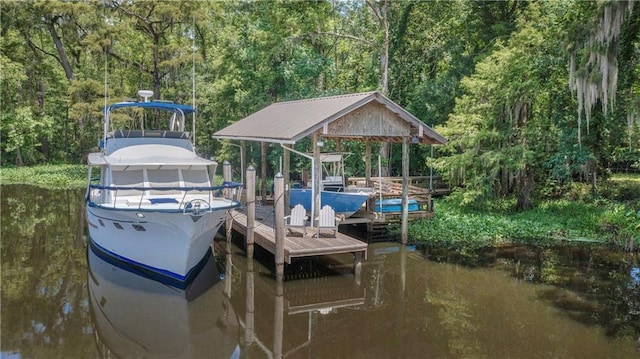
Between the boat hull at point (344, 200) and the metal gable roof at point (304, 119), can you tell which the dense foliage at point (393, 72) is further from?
the boat hull at point (344, 200)

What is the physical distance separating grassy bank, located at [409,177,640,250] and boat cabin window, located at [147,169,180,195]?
7.63 meters

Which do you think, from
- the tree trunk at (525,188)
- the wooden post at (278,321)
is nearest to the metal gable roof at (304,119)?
the wooden post at (278,321)

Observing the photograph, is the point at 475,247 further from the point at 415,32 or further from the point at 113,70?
the point at 113,70

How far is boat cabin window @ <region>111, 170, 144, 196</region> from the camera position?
12227 mm

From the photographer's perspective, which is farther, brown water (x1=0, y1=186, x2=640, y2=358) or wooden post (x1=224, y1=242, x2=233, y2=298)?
wooden post (x1=224, y1=242, x2=233, y2=298)

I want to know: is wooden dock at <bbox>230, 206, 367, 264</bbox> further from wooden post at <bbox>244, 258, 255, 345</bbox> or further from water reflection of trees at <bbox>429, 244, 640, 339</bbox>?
water reflection of trees at <bbox>429, 244, 640, 339</bbox>

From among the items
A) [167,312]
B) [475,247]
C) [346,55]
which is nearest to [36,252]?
[167,312]

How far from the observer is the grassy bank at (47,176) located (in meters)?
28.4

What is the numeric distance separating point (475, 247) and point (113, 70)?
3139cm

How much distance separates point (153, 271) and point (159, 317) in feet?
7.21

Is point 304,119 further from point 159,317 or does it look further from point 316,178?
point 159,317

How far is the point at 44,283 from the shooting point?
438 inches

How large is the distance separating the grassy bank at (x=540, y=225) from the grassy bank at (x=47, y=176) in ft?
70.8

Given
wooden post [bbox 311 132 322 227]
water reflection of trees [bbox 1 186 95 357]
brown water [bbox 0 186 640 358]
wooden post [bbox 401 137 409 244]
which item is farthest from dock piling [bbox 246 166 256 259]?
wooden post [bbox 401 137 409 244]
